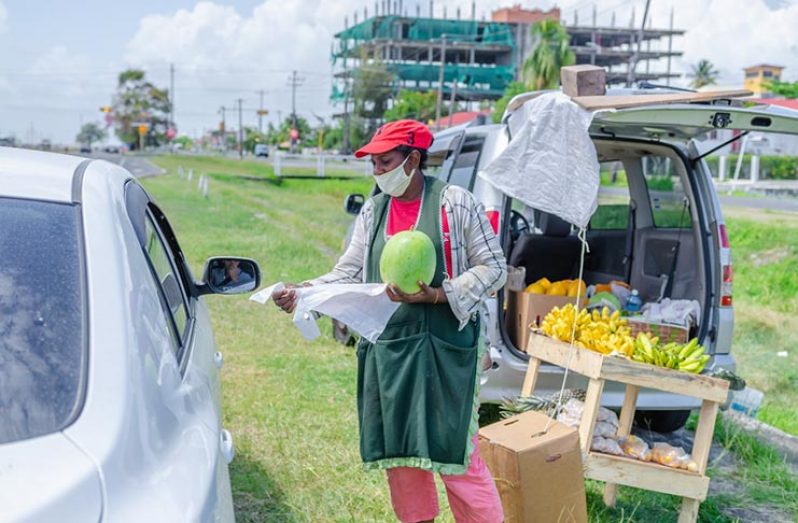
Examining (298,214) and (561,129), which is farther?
(298,214)

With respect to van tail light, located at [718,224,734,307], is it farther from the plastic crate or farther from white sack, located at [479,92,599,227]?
white sack, located at [479,92,599,227]

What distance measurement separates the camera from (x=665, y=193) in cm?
680

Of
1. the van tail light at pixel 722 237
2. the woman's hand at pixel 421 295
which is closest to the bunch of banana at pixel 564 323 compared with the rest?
the van tail light at pixel 722 237

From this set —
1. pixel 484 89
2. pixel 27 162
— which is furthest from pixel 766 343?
pixel 484 89

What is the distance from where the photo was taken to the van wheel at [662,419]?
6.18 metres

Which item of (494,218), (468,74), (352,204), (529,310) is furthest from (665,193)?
(468,74)

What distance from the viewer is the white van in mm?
4797

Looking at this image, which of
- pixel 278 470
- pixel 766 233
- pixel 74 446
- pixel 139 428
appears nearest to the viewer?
pixel 74 446

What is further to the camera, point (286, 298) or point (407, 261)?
point (286, 298)

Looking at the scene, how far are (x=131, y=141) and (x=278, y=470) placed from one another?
376 ft

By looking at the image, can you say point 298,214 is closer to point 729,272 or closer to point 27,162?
point 729,272

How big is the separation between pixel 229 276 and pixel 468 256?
105 centimetres

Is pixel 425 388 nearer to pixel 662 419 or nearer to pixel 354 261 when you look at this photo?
pixel 354 261

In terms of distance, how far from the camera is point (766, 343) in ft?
30.9
